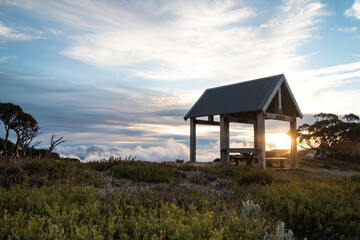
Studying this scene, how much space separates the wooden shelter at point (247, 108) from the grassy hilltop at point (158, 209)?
6.08m

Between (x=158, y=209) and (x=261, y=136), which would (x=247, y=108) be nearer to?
Result: (x=261, y=136)

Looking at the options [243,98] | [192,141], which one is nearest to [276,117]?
[243,98]

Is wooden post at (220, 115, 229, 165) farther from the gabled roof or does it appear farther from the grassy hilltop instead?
the grassy hilltop

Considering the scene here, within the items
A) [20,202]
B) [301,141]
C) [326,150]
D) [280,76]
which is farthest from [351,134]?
[20,202]

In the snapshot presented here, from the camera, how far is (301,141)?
96.8 ft

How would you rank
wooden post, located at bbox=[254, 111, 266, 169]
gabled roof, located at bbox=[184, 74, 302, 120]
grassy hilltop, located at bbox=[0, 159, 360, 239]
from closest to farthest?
grassy hilltop, located at bbox=[0, 159, 360, 239]
wooden post, located at bbox=[254, 111, 266, 169]
gabled roof, located at bbox=[184, 74, 302, 120]

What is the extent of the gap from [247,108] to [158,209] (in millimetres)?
11339

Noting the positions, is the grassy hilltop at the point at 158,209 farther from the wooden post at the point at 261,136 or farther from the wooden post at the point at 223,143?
the wooden post at the point at 223,143

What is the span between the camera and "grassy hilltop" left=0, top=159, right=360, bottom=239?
3439 mm

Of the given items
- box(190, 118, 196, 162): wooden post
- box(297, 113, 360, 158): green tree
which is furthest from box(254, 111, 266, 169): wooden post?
box(297, 113, 360, 158): green tree

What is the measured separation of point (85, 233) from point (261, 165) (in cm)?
1342

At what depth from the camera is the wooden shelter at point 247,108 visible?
15.3 m

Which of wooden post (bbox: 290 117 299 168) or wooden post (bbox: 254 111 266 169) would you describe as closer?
wooden post (bbox: 254 111 266 169)

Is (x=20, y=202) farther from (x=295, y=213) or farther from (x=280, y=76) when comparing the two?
(x=280, y=76)
